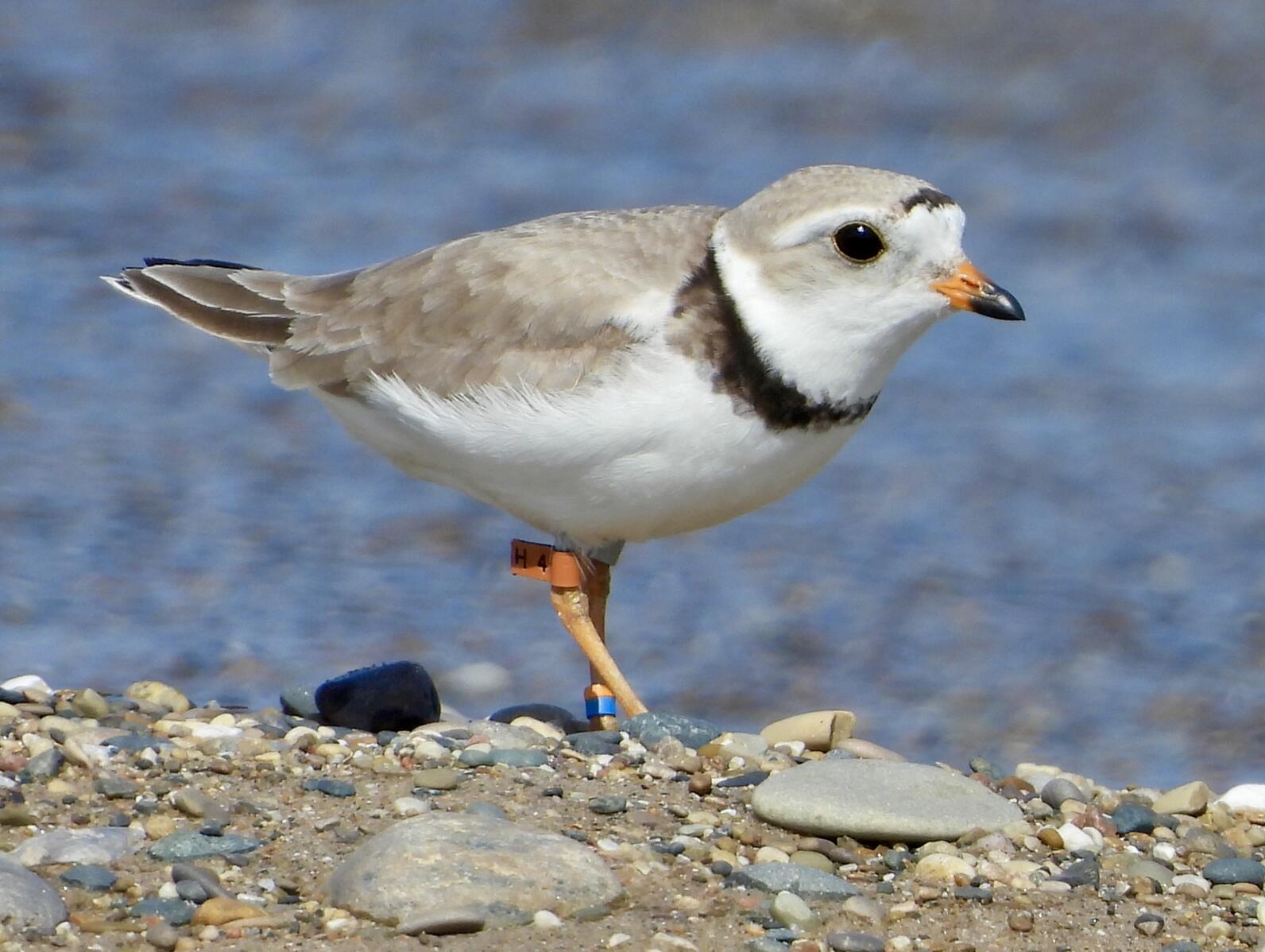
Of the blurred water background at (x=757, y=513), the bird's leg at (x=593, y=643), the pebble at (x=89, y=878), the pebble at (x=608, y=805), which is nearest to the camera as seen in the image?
the pebble at (x=89, y=878)

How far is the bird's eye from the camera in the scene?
5.00 m

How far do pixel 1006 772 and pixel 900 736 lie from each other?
2.58 ft

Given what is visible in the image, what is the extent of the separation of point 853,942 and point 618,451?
1.63 metres

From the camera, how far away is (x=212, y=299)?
623cm

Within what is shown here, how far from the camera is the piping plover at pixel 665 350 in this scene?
16.3 feet

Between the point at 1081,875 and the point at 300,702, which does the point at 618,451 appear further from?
the point at 1081,875

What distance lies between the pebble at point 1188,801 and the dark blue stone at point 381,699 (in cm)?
207

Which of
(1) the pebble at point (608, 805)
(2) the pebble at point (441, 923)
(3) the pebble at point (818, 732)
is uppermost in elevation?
(3) the pebble at point (818, 732)

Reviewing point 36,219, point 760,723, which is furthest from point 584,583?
point 36,219

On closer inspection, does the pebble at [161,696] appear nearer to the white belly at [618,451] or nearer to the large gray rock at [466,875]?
the white belly at [618,451]

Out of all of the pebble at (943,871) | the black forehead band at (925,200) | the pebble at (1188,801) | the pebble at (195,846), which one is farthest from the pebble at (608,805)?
the black forehead band at (925,200)

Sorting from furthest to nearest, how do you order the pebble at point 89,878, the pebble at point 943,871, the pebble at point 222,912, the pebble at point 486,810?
the pebble at point 486,810
the pebble at point 943,871
the pebble at point 89,878
the pebble at point 222,912

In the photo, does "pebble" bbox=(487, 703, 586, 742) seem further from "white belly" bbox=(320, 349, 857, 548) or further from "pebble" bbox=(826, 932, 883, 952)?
"pebble" bbox=(826, 932, 883, 952)

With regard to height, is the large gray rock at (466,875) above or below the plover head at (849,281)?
below
